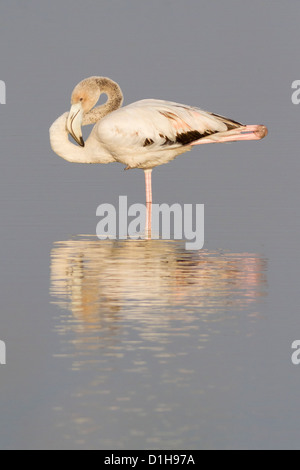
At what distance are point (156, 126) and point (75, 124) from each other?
1.14 m

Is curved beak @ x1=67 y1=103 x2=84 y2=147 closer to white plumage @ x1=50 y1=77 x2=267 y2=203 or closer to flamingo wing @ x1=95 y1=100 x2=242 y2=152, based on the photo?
white plumage @ x1=50 y1=77 x2=267 y2=203

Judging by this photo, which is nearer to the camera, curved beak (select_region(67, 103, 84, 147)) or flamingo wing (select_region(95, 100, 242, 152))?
flamingo wing (select_region(95, 100, 242, 152))

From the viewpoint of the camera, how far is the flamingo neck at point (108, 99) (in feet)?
50.8

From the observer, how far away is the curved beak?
1484cm

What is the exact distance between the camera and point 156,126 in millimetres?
14469

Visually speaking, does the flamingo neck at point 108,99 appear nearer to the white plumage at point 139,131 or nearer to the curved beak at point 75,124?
the white plumage at point 139,131

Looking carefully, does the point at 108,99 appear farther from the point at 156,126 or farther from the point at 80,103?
the point at 156,126

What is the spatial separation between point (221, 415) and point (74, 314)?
108 inches

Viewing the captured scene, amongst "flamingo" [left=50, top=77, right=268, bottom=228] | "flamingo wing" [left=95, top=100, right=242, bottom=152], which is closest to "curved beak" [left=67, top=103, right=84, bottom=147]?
"flamingo" [left=50, top=77, right=268, bottom=228]

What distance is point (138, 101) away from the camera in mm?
15086

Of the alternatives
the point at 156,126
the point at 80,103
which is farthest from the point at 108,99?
the point at 156,126

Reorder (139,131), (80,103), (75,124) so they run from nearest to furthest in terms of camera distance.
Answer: (139,131), (75,124), (80,103)

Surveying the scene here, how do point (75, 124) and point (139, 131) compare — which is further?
point (75, 124)

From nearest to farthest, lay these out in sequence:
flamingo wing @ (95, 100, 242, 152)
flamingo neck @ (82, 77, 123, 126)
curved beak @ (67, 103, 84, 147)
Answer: flamingo wing @ (95, 100, 242, 152)
curved beak @ (67, 103, 84, 147)
flamingo neck @ (82, 77, 123, 126)
